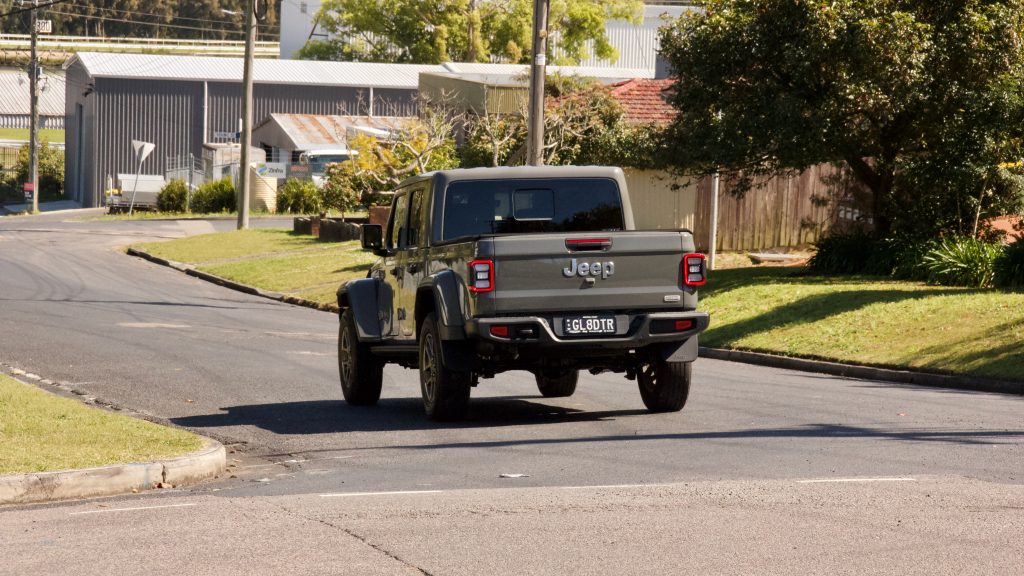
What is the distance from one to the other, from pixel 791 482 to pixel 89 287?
24.3 meters

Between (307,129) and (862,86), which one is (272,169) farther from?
(862,86)

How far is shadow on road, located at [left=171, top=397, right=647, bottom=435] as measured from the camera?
40.5 ft

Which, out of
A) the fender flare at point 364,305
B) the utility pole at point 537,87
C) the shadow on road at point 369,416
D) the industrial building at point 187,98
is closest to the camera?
the shadow on road at point 369,416

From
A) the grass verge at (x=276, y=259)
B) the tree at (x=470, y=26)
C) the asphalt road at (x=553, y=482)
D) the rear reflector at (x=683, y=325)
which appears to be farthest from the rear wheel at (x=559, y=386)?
the tree at (x=470, y=26)

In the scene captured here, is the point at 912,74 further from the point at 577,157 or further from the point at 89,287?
the point at 89,287

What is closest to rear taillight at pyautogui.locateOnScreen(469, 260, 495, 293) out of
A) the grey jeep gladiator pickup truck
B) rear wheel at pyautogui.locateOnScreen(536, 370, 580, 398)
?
the grey jeep gladiator pickup truck

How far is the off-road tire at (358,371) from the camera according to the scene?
45.0ft

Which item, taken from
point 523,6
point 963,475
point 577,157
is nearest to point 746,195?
point 577,157

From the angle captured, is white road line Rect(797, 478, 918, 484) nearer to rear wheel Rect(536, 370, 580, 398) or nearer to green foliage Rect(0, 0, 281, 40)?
rear wheel Rect(536, 370, 580, 398)

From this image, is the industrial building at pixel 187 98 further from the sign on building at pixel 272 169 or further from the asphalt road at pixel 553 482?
the asphalt road at pixel 553 482

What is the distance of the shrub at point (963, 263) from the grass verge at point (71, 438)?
14.0m

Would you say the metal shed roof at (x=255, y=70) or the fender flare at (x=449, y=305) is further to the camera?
the metal shed roof at (x=255, y=70)

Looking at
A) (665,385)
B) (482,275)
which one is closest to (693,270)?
(665,385)

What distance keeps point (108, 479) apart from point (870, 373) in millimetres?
11209
